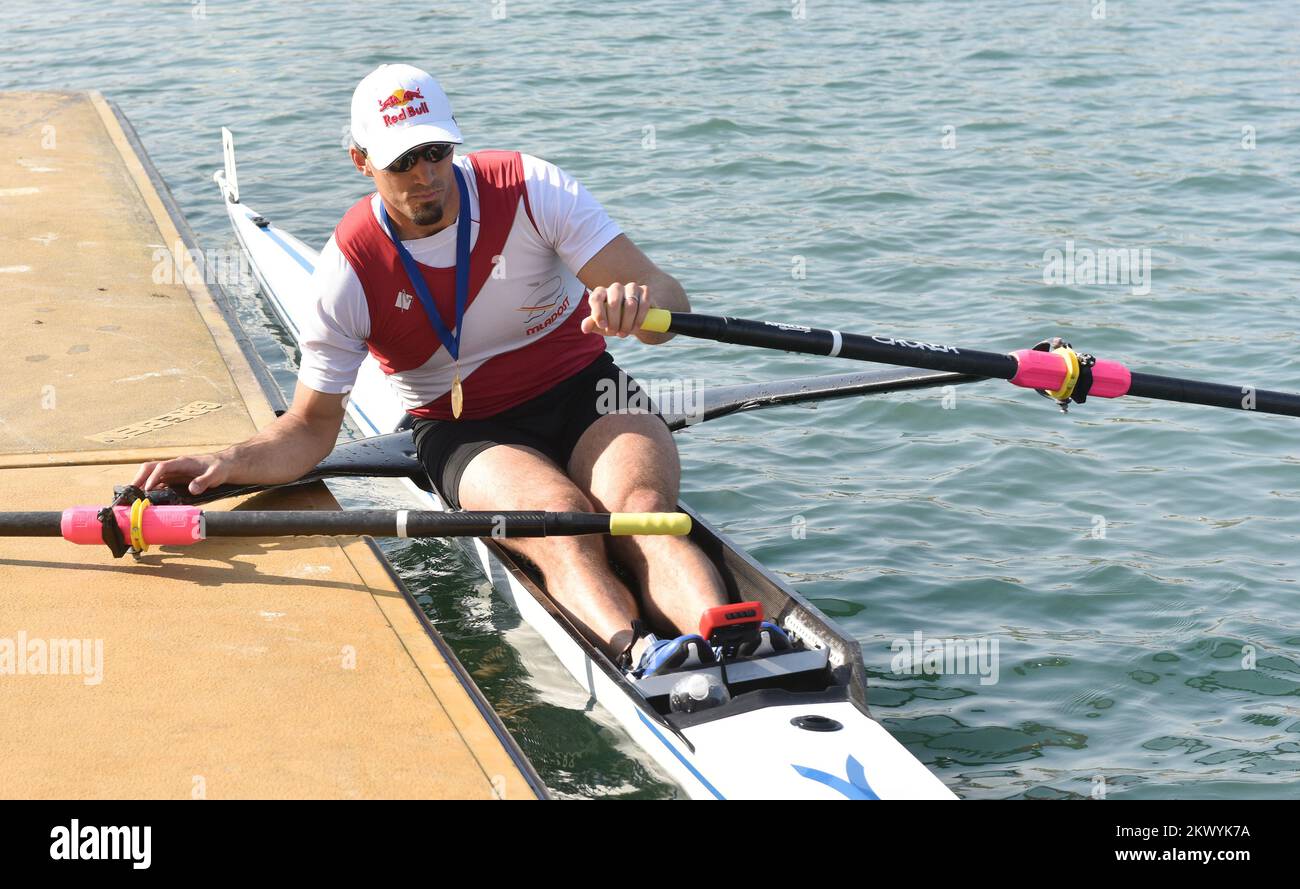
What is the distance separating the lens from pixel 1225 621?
16.8 ft

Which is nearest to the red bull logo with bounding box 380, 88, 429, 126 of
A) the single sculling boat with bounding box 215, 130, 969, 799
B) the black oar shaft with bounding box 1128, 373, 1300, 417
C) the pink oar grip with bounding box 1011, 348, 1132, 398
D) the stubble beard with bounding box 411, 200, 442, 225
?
the stubble beard with bounding box 411, 200, 442, 225

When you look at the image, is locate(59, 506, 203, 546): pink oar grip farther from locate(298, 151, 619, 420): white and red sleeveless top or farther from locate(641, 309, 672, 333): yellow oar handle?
locate(641, 309, 672, 333): yellow oar handle

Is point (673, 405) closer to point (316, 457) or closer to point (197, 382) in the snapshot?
point (316, 457)

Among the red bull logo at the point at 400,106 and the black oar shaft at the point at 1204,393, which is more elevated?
the red bull logo at the point at 400,106

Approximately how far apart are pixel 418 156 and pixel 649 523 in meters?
1.36

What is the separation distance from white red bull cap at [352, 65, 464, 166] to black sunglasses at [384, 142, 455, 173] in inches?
1.4

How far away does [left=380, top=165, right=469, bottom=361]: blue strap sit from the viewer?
4.43 metres

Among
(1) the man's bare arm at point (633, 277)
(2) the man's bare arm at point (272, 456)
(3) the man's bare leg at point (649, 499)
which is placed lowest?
(3) the man's bare leg at point (649, 499)

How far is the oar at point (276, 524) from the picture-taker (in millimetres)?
4082

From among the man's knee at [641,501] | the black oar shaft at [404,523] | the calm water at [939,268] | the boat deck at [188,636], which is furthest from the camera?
the calm water at [939,268]

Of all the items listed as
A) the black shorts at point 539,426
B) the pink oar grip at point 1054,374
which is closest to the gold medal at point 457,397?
the black shorts at point 539,426

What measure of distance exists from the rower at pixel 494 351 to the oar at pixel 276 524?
218mm

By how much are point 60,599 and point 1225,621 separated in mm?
4101

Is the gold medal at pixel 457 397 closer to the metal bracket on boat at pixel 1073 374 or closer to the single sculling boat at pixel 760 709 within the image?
the single sculling boat at pixel 760 709
